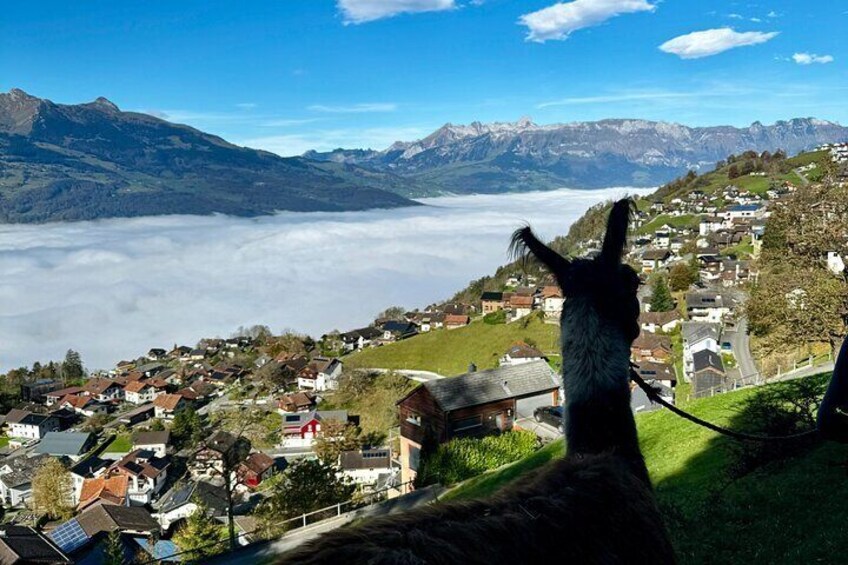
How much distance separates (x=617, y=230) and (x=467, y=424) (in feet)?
93.0

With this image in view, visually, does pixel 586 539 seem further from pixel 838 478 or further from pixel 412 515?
pixel 838 478

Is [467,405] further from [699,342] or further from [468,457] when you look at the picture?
[699,342]

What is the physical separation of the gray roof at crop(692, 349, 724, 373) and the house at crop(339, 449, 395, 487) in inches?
1038

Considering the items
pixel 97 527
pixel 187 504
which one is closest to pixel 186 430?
pixel 187 504

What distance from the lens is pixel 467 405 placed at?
101 ft

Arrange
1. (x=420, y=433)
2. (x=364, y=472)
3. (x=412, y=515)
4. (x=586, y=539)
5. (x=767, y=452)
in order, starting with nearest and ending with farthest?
1. (x=412, y=515)
2. (x=586, y=539)
3. (x=767, y=452)
4. (x=420, y=433)
5. (x=364, y=472)

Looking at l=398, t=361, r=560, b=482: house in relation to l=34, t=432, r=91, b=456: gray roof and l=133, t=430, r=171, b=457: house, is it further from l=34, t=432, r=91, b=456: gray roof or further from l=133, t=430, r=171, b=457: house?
l=34, t=432, r=91, b=456: gray roof

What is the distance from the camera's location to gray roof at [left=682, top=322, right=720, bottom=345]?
53.3 m

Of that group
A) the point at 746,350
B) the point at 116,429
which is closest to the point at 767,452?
the point at 746,350

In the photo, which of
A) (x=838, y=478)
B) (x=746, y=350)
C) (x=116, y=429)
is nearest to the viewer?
(x=838, y=478)

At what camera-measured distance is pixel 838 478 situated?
829cm

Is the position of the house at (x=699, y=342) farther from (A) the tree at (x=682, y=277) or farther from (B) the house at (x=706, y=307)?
(A) the tree at (x=682, y=277)

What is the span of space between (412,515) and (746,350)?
5739 centimetres

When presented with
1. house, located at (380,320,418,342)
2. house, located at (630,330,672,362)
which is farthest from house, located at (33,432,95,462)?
house, located at (630,330,672,362)
